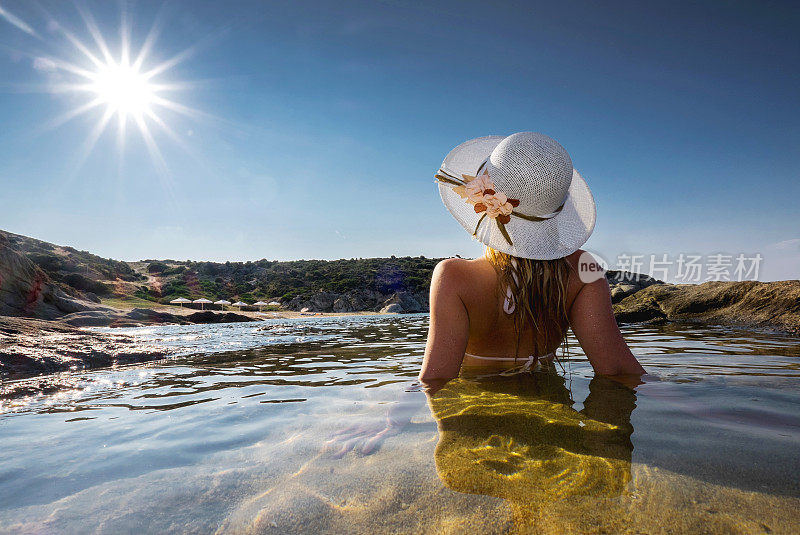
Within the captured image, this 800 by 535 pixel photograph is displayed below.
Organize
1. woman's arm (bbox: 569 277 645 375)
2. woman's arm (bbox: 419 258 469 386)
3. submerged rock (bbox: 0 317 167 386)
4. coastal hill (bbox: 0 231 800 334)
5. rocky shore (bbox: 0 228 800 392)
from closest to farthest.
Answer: woman's arm (bbox: 419 258 469 386) → woman's arm (bbox: 569 277 645 375) → submerged rock (bbox: 0 317 167 386) → rocky shore (bbox: 0 228 800 392) → coastal hill (bbox: 0 231 800 334)

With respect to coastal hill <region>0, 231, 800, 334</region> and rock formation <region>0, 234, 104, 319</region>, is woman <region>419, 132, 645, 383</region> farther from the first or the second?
rock formation <region>0, 234, 104, 319</region>

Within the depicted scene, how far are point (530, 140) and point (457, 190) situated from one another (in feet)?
1.79

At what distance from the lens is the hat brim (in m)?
2.28

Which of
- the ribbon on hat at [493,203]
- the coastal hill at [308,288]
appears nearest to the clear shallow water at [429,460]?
the ribbon on hat at [493,203]

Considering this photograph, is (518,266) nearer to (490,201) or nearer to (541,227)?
(541,227)

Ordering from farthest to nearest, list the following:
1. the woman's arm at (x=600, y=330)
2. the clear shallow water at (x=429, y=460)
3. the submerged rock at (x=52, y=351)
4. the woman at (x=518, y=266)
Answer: the submerged rock at (x=52, y=351) < the woman's arm at (x=600, y=330) < the woman at (x=518, y=266) < the clear shallow water at (x=429, y=460)

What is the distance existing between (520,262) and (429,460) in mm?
1352

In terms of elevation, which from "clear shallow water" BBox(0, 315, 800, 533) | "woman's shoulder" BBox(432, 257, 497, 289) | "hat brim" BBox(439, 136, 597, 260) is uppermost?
"hat brim" BBox(439, 136, 597, 260)

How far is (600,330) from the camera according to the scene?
2488 millimetres

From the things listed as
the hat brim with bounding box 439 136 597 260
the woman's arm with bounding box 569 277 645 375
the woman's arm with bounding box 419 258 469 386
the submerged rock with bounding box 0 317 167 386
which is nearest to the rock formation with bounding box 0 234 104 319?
the submerged rock with bounding box 0 317 167 386

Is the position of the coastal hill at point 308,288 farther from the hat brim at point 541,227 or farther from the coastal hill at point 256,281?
the hat brim at point 541,227

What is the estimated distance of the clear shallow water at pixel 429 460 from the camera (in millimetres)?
1050

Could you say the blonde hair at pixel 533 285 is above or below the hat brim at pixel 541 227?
below

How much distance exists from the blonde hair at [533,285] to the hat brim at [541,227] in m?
0.13
